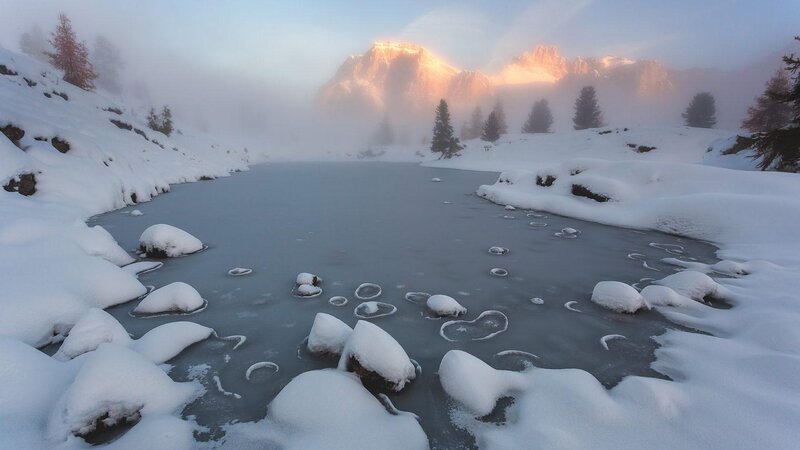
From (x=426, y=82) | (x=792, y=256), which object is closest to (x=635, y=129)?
(x=792, y=256)

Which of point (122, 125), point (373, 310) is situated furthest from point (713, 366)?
point (122, 125)

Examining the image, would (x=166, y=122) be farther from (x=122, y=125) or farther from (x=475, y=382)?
(x=475, y=382)

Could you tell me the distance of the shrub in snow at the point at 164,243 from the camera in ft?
25.2

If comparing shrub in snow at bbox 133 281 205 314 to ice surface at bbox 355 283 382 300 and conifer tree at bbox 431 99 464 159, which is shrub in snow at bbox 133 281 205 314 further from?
conifer tree at bbox 431 99 464 159

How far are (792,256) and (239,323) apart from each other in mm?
10749

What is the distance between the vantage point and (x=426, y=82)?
7761 inches

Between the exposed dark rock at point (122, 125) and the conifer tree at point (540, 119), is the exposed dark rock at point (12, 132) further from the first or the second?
the conifer tree at point (540, 119)

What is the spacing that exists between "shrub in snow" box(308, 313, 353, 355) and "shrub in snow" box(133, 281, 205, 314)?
8.08 ft

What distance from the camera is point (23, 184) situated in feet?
31.8

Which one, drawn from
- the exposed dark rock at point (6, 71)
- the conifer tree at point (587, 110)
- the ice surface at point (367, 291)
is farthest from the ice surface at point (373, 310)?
the conifer tree at point (587, 110)

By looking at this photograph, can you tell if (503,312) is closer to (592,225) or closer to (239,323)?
(239,323)

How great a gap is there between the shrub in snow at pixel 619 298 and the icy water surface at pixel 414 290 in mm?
149

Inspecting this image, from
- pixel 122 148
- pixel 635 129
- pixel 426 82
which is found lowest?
pixel 122 148

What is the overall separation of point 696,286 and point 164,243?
425 inches
